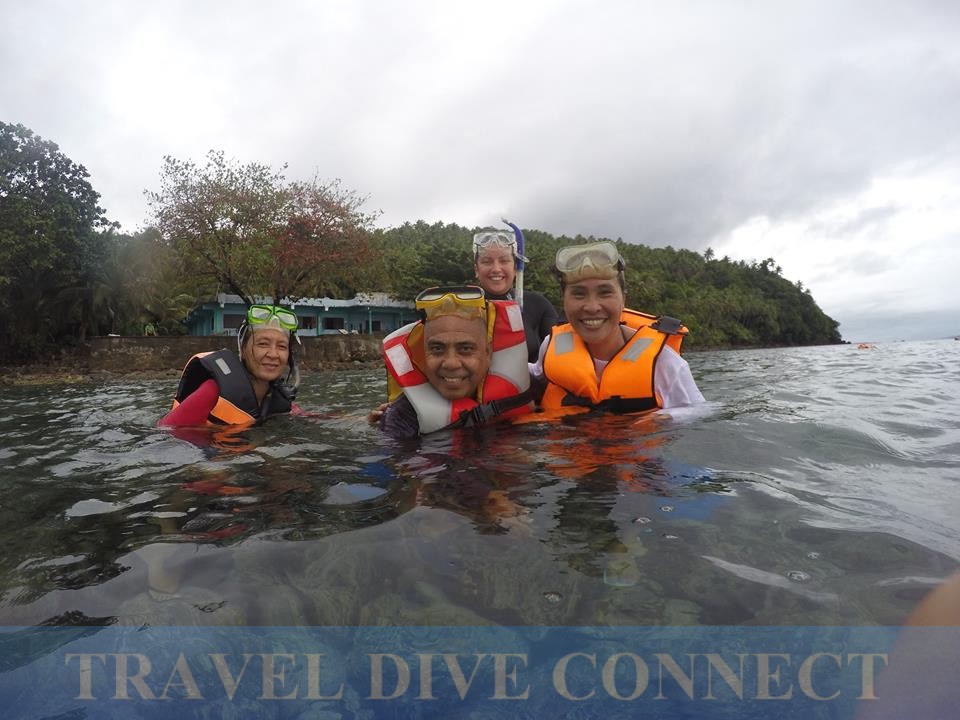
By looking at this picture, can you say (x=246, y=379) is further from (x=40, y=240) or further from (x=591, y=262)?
(x=40, y=240)

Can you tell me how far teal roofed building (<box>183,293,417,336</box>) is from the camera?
3888 cm

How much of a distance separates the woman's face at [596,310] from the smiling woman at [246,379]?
294cm

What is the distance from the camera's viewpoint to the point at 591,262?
185 inches

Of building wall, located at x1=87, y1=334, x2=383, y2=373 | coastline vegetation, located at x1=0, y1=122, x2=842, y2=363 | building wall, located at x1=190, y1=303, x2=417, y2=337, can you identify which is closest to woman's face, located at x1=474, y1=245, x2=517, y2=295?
coastline vegetation, located at x1=0, y1=122, x2=842, y2=363

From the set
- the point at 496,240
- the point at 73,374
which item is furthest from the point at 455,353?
the point at 73,374

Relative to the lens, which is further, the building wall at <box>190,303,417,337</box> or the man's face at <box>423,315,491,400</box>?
the building wall at <box>190,303,417,337</box>

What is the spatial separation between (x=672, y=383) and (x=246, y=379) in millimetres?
4242

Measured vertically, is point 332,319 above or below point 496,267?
below

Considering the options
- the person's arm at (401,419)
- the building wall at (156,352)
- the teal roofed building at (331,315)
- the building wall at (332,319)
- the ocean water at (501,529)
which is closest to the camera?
the ocean water at (501,529)

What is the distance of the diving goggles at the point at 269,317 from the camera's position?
6012mm

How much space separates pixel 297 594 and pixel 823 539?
208cm

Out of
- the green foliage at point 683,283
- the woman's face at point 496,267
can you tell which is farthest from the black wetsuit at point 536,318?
the green foliage at point 683,283

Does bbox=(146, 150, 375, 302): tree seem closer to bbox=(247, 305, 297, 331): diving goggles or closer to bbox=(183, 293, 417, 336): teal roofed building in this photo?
bbox=(183, 293, 417, 336): teal roofed building

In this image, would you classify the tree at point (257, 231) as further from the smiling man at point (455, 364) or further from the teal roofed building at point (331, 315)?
the smiling man at point (455, 364)
